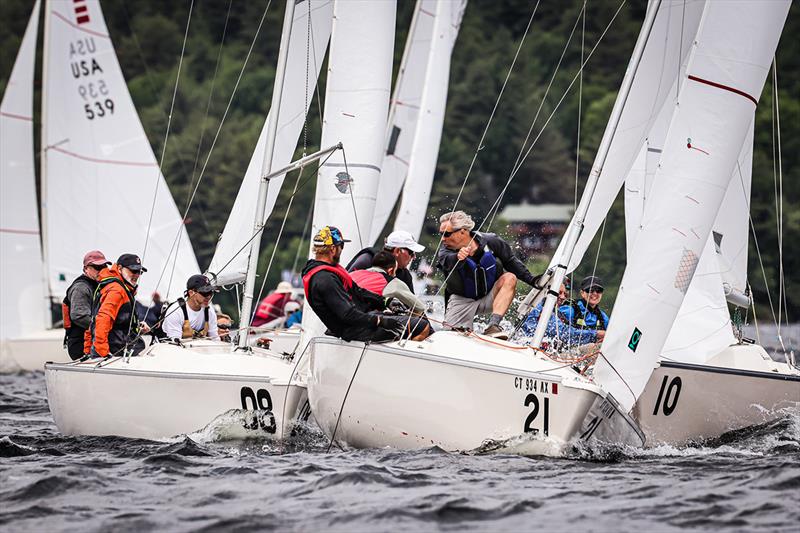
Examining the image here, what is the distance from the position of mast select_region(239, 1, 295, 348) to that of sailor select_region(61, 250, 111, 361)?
3.23 ft

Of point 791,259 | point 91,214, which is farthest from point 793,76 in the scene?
point 91,214

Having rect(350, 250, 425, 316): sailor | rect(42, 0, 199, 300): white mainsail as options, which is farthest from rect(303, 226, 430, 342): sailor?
rect(42, 0, 199, 300): white mainsail

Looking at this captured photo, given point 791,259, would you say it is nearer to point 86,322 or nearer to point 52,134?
point 52,134

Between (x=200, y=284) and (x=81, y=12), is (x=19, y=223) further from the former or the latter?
(x=200, y=284)

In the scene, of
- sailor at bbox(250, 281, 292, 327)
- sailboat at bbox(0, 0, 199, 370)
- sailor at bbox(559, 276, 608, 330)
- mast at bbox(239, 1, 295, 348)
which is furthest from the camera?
sailboat at bbox(0, 0, 199, 370)

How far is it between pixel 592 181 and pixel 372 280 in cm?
146

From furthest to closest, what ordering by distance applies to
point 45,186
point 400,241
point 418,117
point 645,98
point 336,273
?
point 45,186 < point 418,117 < point 645,98 < point 400,241 < point 336,273

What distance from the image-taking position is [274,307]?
16484 millimetres

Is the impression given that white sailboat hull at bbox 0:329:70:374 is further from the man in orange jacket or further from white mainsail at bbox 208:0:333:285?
the man in orange jacket

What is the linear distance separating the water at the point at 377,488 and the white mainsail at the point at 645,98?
1.60 metres

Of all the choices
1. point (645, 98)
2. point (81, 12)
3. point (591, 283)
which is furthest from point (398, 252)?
point (81, 12)

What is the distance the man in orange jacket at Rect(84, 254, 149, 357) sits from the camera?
335 inches

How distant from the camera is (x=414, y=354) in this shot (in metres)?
7.06

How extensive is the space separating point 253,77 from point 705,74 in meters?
59.9
